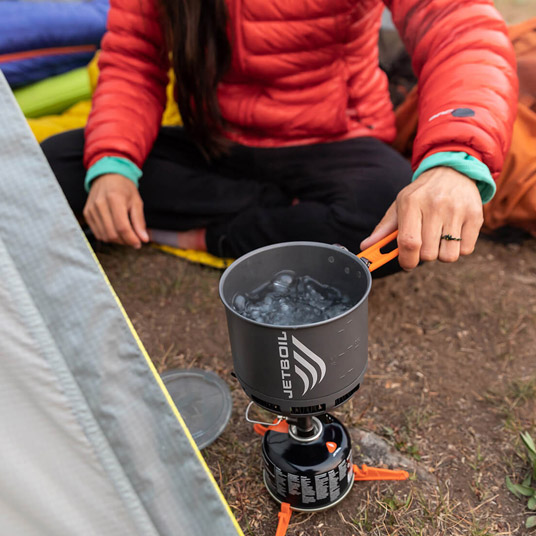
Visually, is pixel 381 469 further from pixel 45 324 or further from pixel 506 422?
pixel 45 324

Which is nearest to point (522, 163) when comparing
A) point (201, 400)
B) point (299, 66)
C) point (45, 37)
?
point (299, 66)

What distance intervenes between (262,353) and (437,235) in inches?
13.6

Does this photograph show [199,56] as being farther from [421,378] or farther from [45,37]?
[45,37]

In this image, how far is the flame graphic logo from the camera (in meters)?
0.77

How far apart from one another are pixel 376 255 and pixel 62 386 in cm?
52

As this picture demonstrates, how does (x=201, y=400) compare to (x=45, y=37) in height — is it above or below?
below

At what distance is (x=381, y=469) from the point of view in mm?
1069

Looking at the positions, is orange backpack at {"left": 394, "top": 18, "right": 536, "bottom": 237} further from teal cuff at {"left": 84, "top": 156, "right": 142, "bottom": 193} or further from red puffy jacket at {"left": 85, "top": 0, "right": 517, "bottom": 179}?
teal cuff at {"left": 84, "top": 156, "right": 142, "bottom": 193}

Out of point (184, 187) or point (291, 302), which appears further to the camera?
point (184, 187)

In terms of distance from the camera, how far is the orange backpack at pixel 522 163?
166cm

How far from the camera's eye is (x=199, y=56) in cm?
143

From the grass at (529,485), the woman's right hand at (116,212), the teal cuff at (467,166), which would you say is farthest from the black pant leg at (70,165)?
the grass at (529,485)

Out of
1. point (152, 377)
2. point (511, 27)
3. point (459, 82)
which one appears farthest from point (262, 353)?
point (511, 27)

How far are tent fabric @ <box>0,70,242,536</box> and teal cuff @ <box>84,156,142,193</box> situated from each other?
70cm
